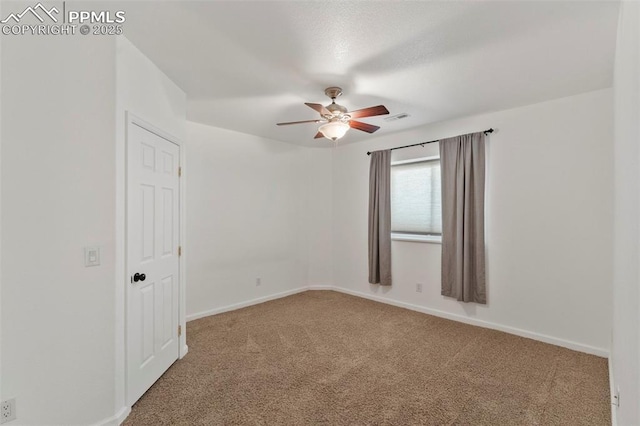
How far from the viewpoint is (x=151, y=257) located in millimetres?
2457

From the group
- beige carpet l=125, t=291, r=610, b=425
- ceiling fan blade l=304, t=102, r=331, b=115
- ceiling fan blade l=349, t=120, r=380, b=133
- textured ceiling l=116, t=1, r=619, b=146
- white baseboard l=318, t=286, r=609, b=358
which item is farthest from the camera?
ceiling fan blade l=349, t=120, r=380, b=133

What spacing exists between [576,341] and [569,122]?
7.46 ft

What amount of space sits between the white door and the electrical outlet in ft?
1.93

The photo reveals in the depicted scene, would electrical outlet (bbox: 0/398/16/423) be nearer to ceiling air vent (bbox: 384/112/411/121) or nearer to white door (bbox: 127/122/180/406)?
white door (bbox: 127/122/180/406)

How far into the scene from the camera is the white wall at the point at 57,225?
1.58 m

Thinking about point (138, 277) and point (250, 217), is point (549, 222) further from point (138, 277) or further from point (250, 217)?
point (138, 277)

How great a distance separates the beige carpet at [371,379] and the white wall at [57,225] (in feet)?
1.90

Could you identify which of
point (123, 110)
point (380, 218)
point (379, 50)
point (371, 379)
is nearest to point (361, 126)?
point (379, 50)

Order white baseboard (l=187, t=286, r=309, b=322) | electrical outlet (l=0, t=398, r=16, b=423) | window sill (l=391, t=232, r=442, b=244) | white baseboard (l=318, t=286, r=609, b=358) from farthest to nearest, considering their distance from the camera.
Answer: window sill (l=391, t=232, r=442, b=244), white baseboard (l=187, t=286, r=309, b=322), white baseboard (l=318, t=286, r=609, b=358), electrical outlet (l=0, t=398, r=16, b=423)

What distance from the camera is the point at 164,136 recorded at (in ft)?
8.54

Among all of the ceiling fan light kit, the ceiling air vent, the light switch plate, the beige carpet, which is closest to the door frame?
the light switch plate

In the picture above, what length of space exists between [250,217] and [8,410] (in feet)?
10.7

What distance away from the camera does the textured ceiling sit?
1.80 meters

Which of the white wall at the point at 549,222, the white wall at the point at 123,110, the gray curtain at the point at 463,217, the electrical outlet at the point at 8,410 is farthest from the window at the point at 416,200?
the electrical outlet at the point at 8,410
